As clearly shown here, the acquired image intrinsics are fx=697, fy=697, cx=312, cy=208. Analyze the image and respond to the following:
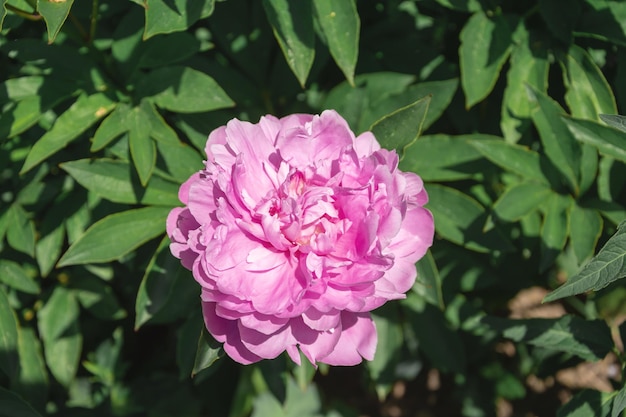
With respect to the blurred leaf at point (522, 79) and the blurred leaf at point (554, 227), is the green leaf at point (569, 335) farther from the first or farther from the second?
the blurred leaf at point (522, 79)

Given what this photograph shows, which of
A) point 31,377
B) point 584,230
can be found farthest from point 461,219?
point 31,377

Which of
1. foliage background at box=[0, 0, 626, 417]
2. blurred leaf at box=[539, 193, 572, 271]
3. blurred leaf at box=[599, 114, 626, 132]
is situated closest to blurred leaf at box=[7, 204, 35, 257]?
foliage background at box=[0, 0, 626, 417]

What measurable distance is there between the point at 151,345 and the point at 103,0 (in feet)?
4.19

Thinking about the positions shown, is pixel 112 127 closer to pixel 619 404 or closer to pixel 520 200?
pixel 520 200

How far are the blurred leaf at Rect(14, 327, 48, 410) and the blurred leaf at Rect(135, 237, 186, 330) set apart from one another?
528 mm

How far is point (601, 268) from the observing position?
1.06m

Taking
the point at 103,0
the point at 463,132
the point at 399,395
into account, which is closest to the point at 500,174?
the point at 463,132

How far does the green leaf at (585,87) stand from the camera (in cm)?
150

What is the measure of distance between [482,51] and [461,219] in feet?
1.19

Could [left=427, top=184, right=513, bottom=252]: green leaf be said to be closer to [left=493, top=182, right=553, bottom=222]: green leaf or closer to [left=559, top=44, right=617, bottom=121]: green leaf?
[left=493, top=182, right=553, bottom=222]: green leaf

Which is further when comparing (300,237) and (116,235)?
(116,235)

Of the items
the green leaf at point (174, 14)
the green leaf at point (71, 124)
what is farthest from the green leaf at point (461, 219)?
the green leaf at point (71, 124)

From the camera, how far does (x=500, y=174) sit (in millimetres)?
1775

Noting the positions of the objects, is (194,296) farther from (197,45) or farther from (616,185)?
(616,185)
